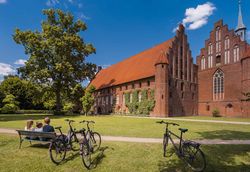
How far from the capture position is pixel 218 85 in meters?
37.9

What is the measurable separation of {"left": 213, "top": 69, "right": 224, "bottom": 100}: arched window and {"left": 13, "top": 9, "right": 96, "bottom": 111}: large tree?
25343 millimetres

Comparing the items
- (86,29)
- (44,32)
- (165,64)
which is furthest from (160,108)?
(44,32)

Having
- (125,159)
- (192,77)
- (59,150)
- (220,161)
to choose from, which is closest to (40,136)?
(59,150)

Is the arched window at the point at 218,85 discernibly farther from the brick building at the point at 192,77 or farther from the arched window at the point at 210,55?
the arched window at the point at 210,55

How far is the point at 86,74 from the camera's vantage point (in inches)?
1339

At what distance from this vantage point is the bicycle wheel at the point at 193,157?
230 inches

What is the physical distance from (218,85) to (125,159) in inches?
1444

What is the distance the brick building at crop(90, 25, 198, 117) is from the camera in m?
32.2

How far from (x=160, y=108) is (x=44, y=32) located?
23.0 m

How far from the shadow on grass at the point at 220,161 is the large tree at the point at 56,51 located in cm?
2539

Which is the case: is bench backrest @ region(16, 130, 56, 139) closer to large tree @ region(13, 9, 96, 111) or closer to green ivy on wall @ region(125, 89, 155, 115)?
large tree @ region(13, 9, 96, 111)

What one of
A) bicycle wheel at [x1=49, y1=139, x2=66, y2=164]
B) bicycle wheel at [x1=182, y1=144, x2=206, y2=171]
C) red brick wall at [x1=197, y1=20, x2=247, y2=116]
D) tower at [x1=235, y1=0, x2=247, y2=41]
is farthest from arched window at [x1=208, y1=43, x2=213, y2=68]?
bicycle wheel at [x1=49, y1=139, x2=66, y2=164]

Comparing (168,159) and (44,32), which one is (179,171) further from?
(44,32)

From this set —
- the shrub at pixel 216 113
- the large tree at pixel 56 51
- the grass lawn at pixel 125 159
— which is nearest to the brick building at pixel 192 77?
the shrub at pixel 216 113
